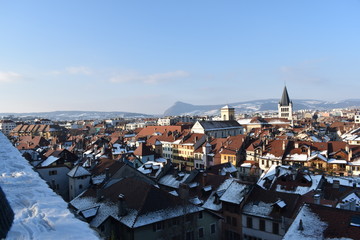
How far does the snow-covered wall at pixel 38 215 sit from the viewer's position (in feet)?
23.4

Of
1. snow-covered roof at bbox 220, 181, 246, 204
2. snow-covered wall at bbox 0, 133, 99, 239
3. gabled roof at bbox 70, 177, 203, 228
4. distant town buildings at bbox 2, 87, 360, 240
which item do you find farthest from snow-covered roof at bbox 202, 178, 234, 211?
snow-covered wall at bbox 0, 133, 99, 239

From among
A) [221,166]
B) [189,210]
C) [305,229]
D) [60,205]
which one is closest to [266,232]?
[189,210]

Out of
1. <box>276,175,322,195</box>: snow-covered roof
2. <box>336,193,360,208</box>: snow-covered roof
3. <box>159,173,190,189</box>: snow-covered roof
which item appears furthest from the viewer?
<box>159,173,190,189</box>: snow-covered roof

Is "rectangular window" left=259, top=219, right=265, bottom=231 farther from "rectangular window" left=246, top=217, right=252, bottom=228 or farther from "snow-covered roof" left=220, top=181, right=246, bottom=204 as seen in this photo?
"snow-covered roof" left=220, top=181, right=246, bottom=204

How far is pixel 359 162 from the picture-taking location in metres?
56.2

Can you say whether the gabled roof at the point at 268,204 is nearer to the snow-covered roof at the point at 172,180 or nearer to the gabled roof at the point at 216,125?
the snow-covered roof at the point at 172,180

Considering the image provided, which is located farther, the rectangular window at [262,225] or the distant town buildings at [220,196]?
the rectangular window at [262,225]

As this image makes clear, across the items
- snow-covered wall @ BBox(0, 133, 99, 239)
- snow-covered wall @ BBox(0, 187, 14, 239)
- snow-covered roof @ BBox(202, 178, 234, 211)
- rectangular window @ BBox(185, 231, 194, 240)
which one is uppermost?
snow-covered wall @ BBox(0, 187, 14, 239)

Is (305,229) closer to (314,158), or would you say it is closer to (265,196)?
(265,196)

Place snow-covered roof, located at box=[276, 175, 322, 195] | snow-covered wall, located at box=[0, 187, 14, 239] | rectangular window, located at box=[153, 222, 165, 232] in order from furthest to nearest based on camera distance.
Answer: snow-covered roof, located at box=[276, 175, 322, 195] < rectangular window, located at box=[153, 222, 165, 232] < snow-covered wall, located at box=[0, 187, 14, 239]

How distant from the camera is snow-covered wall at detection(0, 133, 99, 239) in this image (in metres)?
7.12

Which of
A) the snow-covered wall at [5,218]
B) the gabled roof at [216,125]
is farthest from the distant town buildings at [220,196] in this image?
the gabled roof at [216,125]

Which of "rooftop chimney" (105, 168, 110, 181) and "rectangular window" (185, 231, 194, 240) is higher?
"rooftop chimney" (105, 168, 110, 181)

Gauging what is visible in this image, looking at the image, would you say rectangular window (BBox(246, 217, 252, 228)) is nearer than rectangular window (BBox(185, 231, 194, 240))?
No
